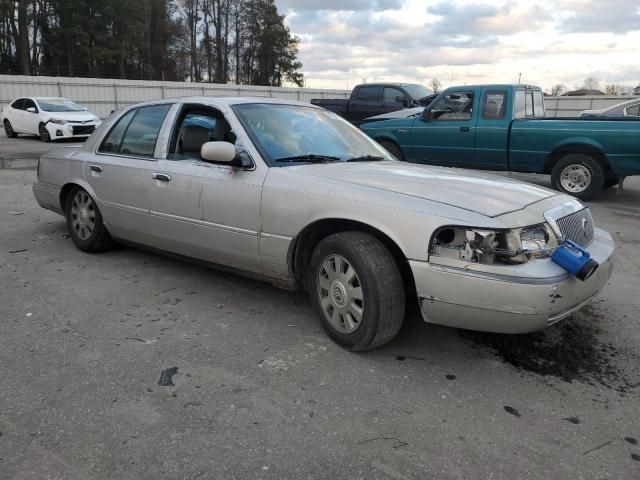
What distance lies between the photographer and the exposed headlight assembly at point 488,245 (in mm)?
2840

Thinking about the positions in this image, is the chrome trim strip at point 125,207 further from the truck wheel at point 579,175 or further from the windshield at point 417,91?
the windshield at point 417,91

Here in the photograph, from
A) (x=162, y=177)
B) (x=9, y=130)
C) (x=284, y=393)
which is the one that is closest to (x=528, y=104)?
(x=162, y=177)

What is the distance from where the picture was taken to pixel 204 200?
3971 millimetres

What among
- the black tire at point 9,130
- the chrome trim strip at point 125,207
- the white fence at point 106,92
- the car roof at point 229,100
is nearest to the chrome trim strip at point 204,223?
the chrome trim strip at point 125,207

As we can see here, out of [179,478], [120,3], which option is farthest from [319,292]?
[120,3]

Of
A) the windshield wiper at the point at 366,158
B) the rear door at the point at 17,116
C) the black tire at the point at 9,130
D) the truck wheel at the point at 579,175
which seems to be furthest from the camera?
the black tire at the point at 9,130

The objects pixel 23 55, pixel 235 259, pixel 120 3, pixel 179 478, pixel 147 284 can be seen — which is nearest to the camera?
pixel 179 478

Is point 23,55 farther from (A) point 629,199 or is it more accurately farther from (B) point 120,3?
(A) point 629,199

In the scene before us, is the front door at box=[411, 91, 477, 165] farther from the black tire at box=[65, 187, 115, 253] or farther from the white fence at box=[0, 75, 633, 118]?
the white fence at box=[0, 75, 633, 118]

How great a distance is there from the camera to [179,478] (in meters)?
2.24

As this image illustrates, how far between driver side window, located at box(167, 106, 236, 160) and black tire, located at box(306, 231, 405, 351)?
143 centimetres

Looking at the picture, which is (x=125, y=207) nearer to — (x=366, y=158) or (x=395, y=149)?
(x=366, y=158)

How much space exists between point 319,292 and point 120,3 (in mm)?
49765

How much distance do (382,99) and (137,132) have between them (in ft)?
38.2
